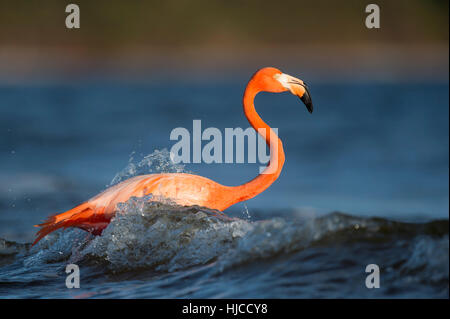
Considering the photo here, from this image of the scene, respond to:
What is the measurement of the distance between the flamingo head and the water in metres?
1.30

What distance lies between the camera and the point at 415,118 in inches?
701

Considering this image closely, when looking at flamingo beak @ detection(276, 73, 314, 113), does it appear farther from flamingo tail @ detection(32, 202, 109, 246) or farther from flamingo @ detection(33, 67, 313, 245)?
flamingo tail @ detection(32, 202, 109, 246)

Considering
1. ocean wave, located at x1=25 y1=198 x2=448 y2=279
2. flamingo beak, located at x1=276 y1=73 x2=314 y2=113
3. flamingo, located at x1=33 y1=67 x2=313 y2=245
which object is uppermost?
flamingo beak, located at x1=276 y1=73 x2=314 y2=113

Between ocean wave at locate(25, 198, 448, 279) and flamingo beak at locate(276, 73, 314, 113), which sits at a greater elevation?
flamingo beak at locate(276, 73, 314, 113)

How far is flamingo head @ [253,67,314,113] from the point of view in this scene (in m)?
5.84

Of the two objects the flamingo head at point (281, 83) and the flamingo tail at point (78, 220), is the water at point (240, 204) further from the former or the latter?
the flamingo head at point (281, 83)

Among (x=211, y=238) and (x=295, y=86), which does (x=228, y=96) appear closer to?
(x=295, y=86)

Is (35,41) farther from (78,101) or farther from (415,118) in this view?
(415,118)

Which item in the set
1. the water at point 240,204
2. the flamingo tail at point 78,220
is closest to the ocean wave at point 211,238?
the water at point 240,204

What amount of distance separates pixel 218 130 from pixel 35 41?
15.0 m

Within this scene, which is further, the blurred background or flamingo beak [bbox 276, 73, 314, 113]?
the blurred background

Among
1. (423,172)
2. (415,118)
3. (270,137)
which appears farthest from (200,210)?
(415,118)

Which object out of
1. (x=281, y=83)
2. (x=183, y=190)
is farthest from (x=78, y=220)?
(x=281, y=83)

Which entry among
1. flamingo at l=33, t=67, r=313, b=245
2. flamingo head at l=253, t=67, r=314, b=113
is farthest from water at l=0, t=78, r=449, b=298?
flamingo head at l=253, t=67, r=314, b=113
